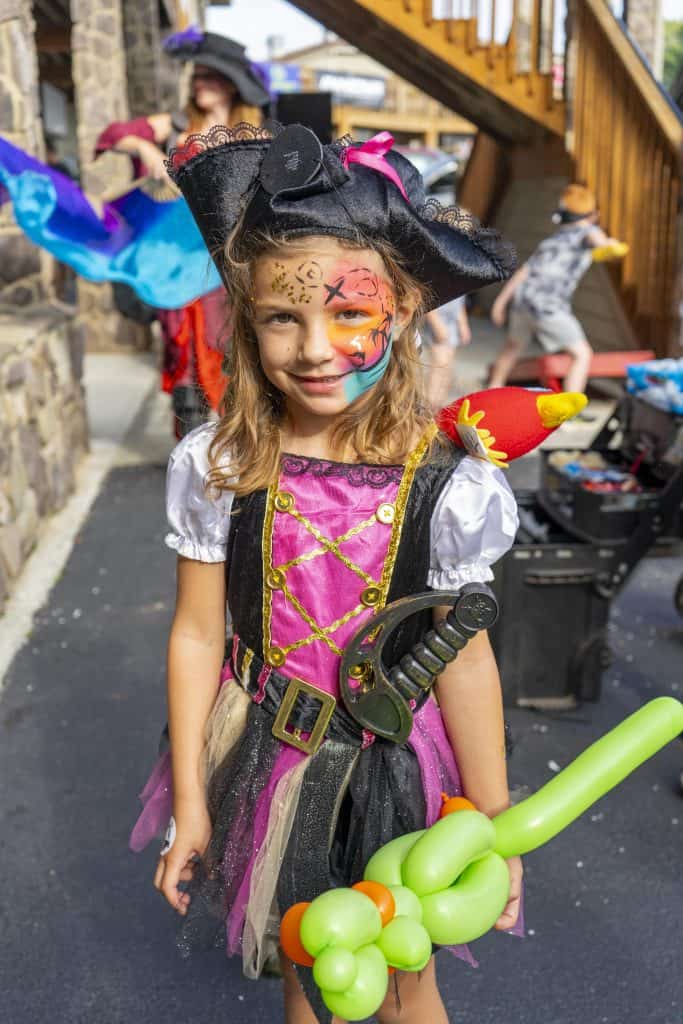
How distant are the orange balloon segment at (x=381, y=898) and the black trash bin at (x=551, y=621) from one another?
1923 millimetres

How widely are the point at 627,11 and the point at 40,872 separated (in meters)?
11.8

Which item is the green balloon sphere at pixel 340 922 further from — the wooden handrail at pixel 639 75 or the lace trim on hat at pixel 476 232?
the wooden handrail at pixel 639 75

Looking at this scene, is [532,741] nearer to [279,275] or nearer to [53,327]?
[279,275]

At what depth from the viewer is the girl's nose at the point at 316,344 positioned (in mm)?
1432

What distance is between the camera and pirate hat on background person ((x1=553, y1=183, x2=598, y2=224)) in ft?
22.4

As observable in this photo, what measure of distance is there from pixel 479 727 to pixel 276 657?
336 mm

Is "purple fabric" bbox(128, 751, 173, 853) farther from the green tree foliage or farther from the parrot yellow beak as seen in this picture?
the green tree foliage

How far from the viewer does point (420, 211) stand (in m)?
1.49

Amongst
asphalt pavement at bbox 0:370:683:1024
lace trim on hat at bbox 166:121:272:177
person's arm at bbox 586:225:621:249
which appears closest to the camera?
lace trim on hat at bbox 166:121:272:177

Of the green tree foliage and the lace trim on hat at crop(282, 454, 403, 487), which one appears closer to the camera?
the lace trim on hat at crop(282, 454, 403, 487)

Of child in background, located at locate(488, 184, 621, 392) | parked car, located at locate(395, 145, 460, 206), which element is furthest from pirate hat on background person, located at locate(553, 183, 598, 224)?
parked car, located at locate(395, 145, 460, 206)

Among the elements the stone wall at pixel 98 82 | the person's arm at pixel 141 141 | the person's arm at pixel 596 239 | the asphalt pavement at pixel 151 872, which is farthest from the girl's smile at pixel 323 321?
the stone wall at pixel 98 82

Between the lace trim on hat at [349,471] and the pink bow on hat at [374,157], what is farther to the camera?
the lace trim on hat at [349,471]

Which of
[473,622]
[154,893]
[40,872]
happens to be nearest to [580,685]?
[154,893]
